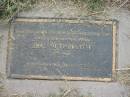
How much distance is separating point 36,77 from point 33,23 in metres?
0.62

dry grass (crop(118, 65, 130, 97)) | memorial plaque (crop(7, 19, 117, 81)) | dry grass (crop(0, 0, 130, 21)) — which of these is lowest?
dry grass (crop(118, 65, 130, 97))

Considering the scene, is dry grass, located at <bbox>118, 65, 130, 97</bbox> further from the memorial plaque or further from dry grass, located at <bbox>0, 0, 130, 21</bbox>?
dry grass, located at <bbox>0, 0, 130, 21</bbox>

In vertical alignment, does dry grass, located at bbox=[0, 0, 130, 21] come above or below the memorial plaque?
above

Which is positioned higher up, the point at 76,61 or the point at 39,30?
the point at 39,30

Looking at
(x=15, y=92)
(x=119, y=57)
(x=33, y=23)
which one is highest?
(x=33, y=23)

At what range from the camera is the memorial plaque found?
5734mm

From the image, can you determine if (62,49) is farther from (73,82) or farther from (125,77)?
(125,77)

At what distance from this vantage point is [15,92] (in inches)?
224

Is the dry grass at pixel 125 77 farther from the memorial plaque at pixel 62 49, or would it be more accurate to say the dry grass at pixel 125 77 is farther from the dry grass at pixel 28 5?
the dry grass at pixel 28 5

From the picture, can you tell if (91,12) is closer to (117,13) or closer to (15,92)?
(117,13)

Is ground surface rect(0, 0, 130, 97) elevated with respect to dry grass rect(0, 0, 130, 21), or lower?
lower

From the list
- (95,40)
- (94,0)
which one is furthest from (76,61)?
(94,0)

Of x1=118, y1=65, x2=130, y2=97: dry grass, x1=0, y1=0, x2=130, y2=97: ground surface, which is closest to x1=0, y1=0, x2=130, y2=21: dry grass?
x1=0, y1=0, x2=130, y2=97: ground surface

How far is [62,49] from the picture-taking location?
5.78m
